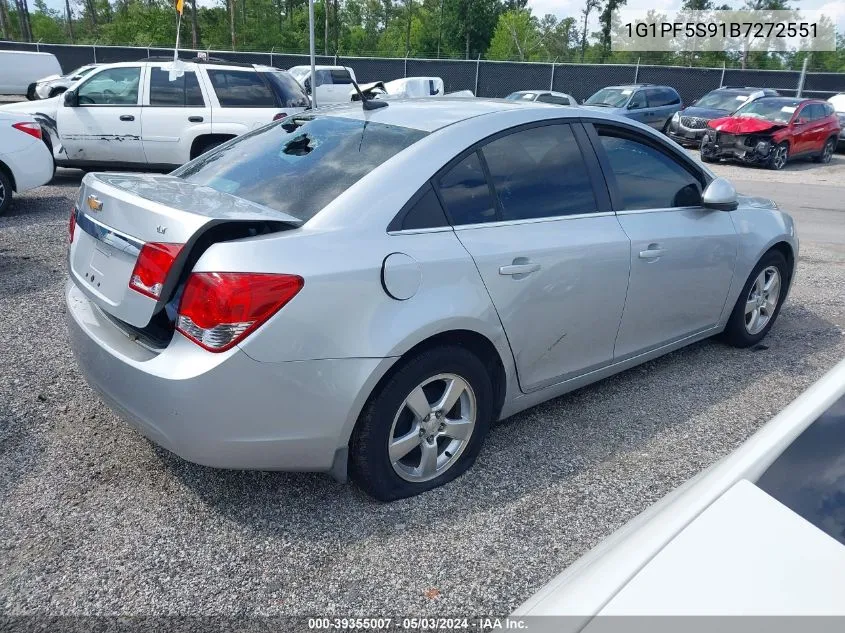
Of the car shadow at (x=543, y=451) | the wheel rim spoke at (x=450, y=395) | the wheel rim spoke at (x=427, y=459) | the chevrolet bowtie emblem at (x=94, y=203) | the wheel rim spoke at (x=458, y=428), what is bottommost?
the car shadow at (x=543, y=451)

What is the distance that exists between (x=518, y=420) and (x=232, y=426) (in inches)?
67.8

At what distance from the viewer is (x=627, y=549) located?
1.48 m

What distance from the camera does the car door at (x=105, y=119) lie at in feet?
32.4

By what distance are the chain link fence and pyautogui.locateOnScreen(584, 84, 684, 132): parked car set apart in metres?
8.20

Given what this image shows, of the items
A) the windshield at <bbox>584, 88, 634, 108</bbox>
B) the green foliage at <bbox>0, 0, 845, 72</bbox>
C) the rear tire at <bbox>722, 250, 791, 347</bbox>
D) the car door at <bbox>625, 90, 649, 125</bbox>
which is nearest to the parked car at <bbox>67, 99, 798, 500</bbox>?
the rear tire at <bbox>722, 250, 791, 347</bbox>

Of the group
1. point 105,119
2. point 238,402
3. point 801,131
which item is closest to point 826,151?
point 801,131

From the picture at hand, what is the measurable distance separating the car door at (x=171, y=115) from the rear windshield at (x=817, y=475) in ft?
31.4

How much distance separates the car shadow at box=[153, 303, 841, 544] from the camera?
2.90 m

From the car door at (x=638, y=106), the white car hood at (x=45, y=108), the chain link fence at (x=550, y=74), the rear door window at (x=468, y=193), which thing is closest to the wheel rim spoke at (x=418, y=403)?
the rear door window at (x=468, y=193)

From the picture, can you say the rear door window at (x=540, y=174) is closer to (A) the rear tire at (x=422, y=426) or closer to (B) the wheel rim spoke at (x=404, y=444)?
(A) the rear tire at (x=422, y=426)

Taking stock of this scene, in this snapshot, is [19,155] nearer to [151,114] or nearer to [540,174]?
[151,114]

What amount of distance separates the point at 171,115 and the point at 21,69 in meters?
19.4

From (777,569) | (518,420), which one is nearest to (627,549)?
(777,569)

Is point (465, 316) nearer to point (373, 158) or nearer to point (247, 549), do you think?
point (373, 158)
